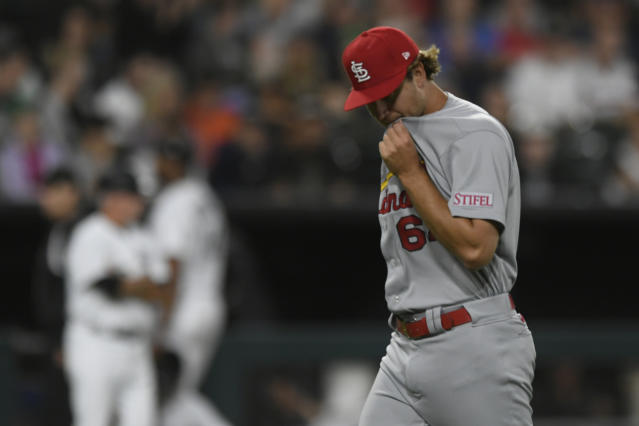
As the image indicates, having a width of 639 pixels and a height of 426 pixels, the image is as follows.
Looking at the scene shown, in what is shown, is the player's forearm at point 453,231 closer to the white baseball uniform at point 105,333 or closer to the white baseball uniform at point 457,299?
the white baseball uniform at point 457,299

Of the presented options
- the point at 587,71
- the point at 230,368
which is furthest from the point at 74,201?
the point at 587,71

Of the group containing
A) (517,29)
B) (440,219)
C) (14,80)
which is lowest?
(440,219)

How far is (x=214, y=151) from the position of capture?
27.1 ft

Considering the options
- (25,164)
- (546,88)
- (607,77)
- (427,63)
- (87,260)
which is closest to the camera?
(427,63)

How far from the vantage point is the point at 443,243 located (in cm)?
318

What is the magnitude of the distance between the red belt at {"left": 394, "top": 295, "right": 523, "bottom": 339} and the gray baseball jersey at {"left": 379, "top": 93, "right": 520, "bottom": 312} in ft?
0.12

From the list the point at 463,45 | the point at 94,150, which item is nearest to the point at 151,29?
the point at 94,150

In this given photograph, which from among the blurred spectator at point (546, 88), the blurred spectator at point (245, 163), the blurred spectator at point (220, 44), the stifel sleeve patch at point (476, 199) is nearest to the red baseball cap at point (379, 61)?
the stifel sleeve patch at point (476, 199)

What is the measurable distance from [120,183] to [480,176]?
3214 millimetres

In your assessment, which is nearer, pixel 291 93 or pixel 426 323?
pixel 426 323

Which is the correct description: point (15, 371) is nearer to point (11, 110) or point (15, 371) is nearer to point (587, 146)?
point (11, 110)

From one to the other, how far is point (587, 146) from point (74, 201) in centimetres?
369

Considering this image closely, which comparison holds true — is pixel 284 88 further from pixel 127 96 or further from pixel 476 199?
pixel 476 199

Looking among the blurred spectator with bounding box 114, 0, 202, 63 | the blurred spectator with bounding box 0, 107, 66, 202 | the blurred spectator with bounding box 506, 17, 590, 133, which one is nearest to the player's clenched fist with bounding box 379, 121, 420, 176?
the blurred spectator with bounding box 0, 107, 66, 202
